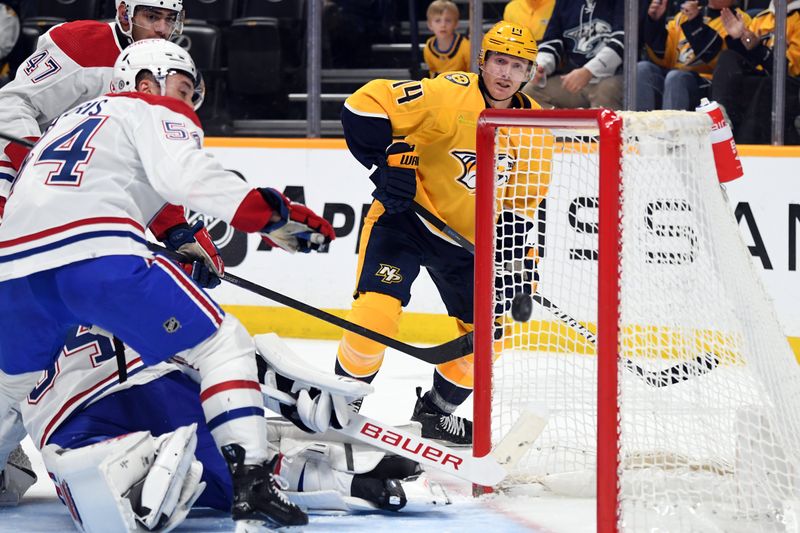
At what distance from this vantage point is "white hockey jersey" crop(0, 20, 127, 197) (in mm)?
3527

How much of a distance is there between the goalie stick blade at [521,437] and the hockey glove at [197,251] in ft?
2.73

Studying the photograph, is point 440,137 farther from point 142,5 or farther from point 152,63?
point 152,63

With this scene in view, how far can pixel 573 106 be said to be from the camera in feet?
17.0

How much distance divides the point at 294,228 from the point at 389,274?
39.0 inches

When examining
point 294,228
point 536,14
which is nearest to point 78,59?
point 294,228

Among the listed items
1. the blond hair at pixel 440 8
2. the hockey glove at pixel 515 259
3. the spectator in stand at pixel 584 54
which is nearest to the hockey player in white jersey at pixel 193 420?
the hockey glove at pixel 515 259

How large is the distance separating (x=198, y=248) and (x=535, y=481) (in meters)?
1.04

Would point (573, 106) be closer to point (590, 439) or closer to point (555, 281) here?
point (555, 281)

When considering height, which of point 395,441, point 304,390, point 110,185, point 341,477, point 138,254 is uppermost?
point 110,185

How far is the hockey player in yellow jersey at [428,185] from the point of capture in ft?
11.4

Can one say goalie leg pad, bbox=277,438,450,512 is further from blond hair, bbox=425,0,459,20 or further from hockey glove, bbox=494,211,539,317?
blond hair, bbox=425,0,459,20

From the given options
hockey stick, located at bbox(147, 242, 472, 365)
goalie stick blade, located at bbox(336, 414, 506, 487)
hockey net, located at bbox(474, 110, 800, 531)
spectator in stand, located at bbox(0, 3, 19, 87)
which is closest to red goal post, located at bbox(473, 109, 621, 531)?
hockey net, located at bbox(474, 110, 800, 531)

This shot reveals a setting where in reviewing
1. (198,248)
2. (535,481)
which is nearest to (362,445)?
(535,481)

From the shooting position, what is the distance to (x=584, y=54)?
5184 mm
